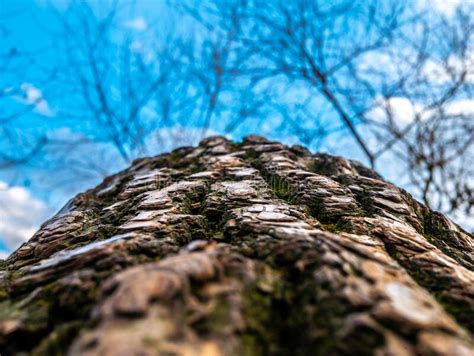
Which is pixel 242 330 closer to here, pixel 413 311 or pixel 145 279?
pixel 145 279

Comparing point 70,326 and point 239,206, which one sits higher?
point 239,206

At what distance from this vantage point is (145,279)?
112cm

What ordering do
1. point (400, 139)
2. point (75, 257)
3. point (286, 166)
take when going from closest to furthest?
1. point (75, 257)
2. point (286, 166)
3. point (400, 139)

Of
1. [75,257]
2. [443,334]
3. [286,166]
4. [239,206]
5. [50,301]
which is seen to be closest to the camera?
[443,334]

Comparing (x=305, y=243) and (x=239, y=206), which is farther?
(x=239, y=206)

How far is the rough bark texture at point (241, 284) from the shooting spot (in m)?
1.04

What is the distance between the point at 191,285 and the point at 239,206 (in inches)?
52.6

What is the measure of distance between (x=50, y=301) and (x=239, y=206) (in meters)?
1.42

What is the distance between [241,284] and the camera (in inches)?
50.5

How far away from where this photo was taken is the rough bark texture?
1.04 metres

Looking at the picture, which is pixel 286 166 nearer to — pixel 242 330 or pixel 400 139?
pixel 242 330

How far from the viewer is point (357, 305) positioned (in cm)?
114

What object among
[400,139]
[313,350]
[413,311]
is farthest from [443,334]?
[400,139]

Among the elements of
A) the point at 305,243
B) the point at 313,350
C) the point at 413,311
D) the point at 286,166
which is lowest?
the point at 313,350
